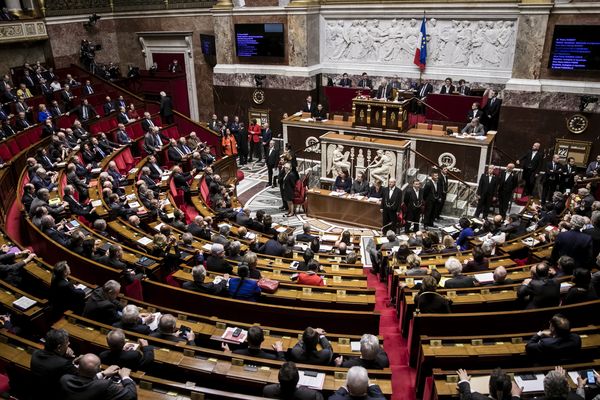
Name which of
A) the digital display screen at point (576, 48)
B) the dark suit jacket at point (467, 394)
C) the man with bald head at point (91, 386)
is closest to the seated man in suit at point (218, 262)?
the man with bald head at point (91, 386)

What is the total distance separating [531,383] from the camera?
13.0ft

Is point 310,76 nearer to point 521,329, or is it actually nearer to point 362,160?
point 362,160

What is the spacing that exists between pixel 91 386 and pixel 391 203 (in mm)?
7476

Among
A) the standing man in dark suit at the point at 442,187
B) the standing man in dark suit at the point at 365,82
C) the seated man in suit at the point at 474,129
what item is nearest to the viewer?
the standing man in dark suit at the point at 442,187

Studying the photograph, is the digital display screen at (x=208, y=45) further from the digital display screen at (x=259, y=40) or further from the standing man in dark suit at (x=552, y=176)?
the standing man in dark suit at (x=552, y=176)

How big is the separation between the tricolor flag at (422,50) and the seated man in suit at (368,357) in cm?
1170

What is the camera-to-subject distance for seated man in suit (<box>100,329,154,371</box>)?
408 cm

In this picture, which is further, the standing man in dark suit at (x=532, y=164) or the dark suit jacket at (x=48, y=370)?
the standing man in dark suit at (x=532, y=164)

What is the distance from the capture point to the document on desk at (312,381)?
3998mm

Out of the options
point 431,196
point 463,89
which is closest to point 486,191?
point 431,196

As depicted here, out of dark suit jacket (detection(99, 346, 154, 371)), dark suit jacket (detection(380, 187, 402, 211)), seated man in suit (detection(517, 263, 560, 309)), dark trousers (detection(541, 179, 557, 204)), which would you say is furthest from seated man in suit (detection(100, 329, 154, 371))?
dark trousers (detection(541, 179, 557, 204))

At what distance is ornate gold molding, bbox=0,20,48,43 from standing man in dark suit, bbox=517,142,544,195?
15543 mm

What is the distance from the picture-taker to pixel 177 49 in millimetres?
18234

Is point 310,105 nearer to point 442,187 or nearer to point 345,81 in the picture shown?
point 345,81
